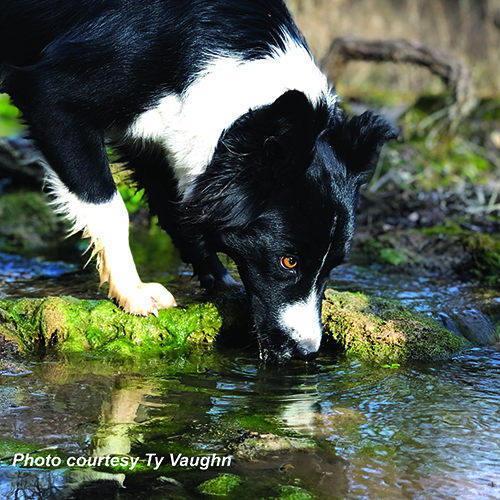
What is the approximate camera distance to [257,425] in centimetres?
277

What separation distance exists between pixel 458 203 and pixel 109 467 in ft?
17.7

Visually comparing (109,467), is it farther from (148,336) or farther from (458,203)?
(458,203)

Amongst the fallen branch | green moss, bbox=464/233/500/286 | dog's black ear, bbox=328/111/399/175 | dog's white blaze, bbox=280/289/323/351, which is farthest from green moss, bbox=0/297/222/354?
the fallen branch

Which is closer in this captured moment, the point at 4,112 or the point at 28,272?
the point at 28,272

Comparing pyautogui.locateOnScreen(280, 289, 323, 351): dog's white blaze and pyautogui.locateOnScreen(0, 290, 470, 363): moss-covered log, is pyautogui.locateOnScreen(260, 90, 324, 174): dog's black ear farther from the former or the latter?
pyautogui.locateOnScreen(0, 290, 470, 363): moss-covered log

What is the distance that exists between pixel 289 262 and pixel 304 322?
0.31 m

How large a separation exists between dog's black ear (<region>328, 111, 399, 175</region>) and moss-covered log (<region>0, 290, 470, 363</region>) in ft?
2.59

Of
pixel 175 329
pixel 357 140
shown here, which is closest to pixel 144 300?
pixel 175 329

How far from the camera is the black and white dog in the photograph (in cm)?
348

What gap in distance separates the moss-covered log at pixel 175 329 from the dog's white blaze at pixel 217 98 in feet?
2.54

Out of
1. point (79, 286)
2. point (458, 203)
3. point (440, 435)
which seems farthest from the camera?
point (458, 203)

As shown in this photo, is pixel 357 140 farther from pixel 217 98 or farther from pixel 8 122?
pixel 8 122

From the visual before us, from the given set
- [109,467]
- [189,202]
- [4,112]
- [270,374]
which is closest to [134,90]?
[189,202]

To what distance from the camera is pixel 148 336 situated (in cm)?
371
